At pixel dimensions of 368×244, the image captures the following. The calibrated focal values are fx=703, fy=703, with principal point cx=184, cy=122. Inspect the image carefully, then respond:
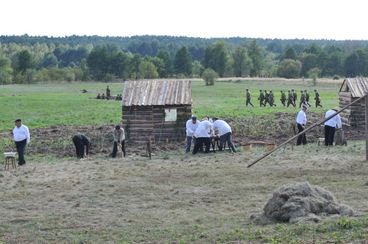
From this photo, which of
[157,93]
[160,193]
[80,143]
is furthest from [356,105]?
[160,193]

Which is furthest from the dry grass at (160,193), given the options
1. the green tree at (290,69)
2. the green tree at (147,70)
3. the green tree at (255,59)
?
the green tree at (255,59)

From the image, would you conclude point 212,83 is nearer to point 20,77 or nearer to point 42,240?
point 20,77

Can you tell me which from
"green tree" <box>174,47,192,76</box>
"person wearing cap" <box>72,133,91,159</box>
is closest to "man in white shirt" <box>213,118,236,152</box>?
"person wearing cap" <box>72,133,91,159</box>

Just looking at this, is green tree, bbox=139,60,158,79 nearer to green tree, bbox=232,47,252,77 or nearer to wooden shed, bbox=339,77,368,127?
green tree, bbox=232,47,252,77

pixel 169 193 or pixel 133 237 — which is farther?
pixel 169 193

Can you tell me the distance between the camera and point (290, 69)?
11606 cm

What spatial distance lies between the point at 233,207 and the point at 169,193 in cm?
252

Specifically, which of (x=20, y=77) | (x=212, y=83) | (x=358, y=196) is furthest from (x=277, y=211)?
(x=20, y=77)

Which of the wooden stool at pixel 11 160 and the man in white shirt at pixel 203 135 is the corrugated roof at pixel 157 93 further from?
the wooden stool at pixel 11 160

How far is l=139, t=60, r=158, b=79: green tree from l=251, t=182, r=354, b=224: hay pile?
97.5 meters

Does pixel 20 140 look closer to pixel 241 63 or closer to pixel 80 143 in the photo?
pixel 80 143

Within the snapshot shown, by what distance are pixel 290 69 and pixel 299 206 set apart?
10433 centimetres

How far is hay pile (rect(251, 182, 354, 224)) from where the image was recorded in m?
13.3

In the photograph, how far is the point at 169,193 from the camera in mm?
17422
